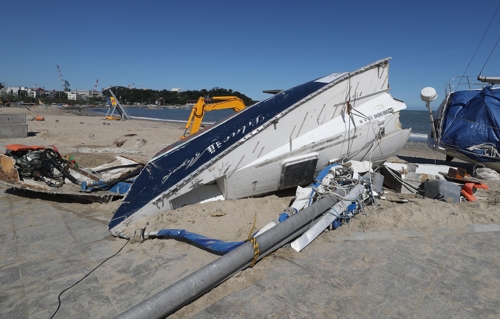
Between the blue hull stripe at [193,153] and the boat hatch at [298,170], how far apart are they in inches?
33.4

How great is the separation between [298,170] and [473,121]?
25.9 ft

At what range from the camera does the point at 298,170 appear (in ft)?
17.9

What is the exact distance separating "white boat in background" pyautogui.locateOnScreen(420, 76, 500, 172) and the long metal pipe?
7.21 meters

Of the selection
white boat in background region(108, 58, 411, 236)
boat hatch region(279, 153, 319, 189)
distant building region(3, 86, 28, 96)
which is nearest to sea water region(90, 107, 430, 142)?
white boat in background region(108, 58, 411, 236)

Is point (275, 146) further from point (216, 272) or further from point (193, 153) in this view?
point (216, 272)

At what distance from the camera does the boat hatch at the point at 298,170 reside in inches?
210

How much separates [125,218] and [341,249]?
294cm

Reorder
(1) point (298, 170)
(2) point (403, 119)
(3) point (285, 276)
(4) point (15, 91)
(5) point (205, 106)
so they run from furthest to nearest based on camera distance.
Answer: (4) point (15, 91) → (2) point (403, 119) → (5) point (205, 106) → (1) point (298, 170) → (3) point (285, 276)

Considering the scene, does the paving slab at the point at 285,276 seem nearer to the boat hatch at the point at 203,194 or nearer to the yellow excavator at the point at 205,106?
the boat hatch at the point at 203,194

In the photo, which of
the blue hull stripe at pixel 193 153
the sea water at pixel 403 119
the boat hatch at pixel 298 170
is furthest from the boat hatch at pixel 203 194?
the sea water at pixel 403 119

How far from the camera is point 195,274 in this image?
2863 mm

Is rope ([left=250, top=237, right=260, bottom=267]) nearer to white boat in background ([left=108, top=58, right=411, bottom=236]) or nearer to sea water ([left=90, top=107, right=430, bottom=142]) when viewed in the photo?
white boat in background ([left=108, top=58, right=411, bottom=236])

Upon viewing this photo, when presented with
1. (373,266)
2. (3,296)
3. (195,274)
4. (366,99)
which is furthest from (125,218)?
(366,99)

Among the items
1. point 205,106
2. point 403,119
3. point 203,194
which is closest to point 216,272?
point 203,194
